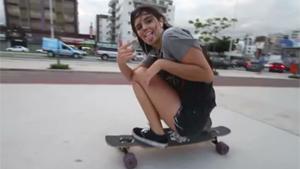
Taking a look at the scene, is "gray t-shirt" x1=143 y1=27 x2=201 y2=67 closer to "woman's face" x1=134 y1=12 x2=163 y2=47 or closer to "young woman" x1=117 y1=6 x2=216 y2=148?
"young woman" x1=117 y1=6 x2=216 y2=148

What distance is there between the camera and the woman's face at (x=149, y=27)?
1.36 metres

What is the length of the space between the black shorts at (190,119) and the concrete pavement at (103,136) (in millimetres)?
305

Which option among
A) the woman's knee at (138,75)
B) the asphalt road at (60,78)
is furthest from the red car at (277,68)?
the woman's knee at (138,75)

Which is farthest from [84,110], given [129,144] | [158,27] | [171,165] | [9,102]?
[158,27]

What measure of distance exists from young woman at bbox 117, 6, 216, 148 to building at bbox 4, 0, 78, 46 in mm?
37963

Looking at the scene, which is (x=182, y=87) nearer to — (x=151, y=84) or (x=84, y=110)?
(x=151, y=84)

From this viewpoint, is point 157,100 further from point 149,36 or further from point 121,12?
point 121,12

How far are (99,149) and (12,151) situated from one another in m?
0.60

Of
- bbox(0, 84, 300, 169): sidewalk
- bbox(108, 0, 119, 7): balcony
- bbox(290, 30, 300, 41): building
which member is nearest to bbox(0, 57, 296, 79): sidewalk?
bbox(0, 84, 300, 169): sidewalk

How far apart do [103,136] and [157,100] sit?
803 mm

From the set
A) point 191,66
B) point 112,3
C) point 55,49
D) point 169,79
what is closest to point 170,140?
point 169,79

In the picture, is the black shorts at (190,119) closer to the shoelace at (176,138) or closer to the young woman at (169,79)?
the young woman at (169,79)

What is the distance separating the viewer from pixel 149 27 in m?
1.36

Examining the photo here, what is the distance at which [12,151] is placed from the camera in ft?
5.20
